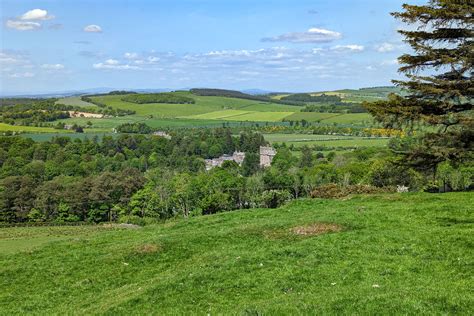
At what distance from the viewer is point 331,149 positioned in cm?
17825

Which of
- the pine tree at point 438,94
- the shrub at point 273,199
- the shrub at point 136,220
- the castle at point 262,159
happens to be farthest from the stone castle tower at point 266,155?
the pine tree at point 438,94

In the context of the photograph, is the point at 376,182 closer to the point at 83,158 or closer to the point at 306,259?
the point at 306,259

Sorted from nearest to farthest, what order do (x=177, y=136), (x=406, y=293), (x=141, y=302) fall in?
(x=406, y=293)
(x=141, y=302)
(x=177, y=136)

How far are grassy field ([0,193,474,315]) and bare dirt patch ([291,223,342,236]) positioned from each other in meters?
0.05

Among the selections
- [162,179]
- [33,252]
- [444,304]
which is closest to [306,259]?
[444,304]

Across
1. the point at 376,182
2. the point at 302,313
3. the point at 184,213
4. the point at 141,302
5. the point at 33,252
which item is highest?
the point at 302,313

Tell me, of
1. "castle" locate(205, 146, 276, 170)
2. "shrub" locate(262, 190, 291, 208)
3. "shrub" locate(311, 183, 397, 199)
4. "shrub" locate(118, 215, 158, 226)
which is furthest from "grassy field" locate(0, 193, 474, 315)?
"castle" locate(205, 146, 276, 170)

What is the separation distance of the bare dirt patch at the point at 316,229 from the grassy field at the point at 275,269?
0.05 meters

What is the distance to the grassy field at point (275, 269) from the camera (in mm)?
13828

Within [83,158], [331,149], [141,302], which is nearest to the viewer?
[141,302]

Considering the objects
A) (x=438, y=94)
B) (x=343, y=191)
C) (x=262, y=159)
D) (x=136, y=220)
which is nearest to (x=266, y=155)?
(x=262, y=159)

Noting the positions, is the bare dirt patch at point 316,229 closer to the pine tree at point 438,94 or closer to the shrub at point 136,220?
the pine tree at point 438,94

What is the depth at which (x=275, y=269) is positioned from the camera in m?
18.1

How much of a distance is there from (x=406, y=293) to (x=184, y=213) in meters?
92.5
